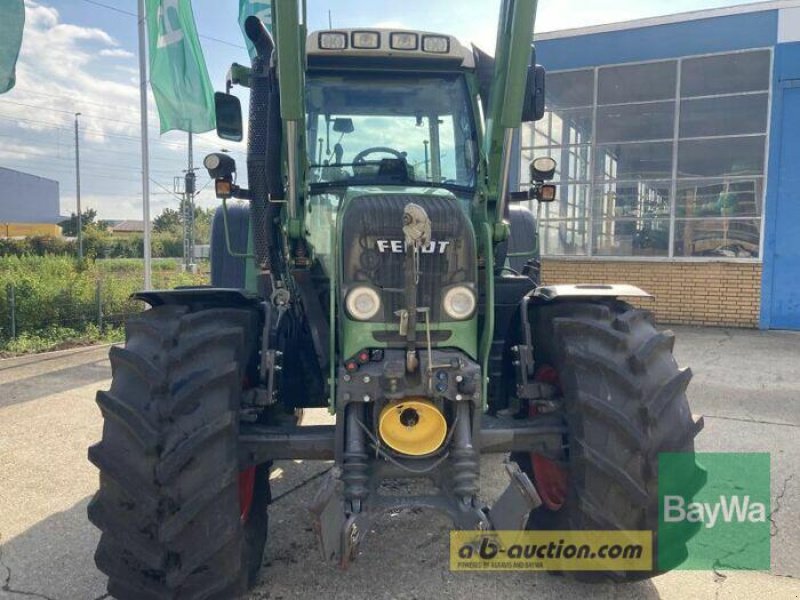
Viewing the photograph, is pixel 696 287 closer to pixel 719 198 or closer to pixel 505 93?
pixel 719 198

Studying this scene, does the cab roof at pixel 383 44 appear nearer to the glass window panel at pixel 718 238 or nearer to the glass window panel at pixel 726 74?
the glass window panel at pixel 718 238

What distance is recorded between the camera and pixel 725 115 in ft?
38.8

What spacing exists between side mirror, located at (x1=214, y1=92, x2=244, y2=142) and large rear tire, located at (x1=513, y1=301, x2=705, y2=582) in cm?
244

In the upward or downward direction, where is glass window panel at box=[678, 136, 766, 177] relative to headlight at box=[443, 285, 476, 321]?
upward

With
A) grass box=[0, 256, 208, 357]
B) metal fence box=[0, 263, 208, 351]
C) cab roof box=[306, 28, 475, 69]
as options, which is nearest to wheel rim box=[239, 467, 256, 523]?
cab roof box=[306, 28, 475, 69]

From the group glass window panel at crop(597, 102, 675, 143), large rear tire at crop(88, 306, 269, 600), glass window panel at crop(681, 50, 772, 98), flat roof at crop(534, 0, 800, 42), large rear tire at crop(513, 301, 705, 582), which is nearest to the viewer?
large rear tire at crop(88, 306, 269, 600)

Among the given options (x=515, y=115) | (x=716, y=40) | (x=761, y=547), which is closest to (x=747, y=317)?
(x=716, y=40)

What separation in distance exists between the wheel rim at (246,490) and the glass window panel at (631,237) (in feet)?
35.4

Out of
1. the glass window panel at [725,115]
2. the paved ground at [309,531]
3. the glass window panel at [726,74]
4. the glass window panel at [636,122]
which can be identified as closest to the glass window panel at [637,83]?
the glass window panel at [636,122]

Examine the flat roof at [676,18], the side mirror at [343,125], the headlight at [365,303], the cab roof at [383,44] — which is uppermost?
the flat roof at [676,18]

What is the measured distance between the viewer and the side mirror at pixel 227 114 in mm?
4191

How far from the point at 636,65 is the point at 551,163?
376 inches

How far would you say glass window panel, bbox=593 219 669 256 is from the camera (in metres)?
12.4

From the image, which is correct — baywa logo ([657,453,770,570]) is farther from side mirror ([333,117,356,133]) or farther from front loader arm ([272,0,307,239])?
side mirror ([333,117,356,133])
